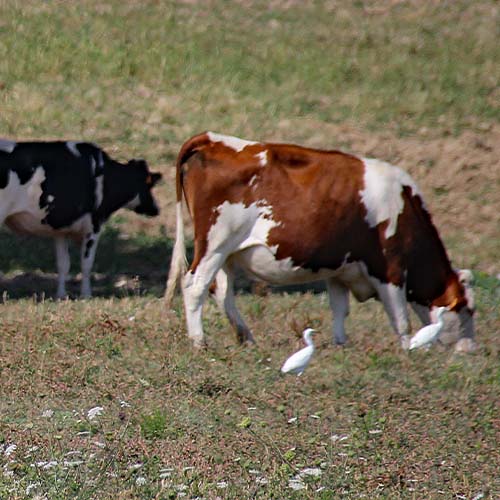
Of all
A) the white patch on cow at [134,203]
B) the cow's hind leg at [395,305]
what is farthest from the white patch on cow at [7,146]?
the cow's hind leg at [395,305]

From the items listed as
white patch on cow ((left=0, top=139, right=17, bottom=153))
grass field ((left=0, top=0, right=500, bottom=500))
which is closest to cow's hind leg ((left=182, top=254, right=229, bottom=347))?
grass field ((left=0, top=0, right=500, bottom=500))

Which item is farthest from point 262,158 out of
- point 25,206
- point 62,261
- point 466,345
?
point 62,261

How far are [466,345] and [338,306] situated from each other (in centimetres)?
117

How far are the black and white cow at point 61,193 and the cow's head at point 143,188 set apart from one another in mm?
419

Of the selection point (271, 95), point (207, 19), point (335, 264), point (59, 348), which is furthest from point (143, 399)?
point (207, 19)

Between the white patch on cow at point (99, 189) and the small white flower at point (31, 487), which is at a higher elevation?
the small white flower at point (31, 487)

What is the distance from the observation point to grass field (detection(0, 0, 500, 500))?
24.3 ft

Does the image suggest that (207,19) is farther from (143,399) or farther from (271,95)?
(143,399)

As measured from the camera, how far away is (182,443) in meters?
7.61

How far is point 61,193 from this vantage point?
46.9 ft

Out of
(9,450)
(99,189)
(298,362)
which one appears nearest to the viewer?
(9,450)

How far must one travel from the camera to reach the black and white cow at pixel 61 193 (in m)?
14.0

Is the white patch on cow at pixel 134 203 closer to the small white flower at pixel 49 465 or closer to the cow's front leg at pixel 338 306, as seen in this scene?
the cow's front leg at pixel 338 306

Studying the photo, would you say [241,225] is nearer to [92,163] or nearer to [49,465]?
[49,465]
